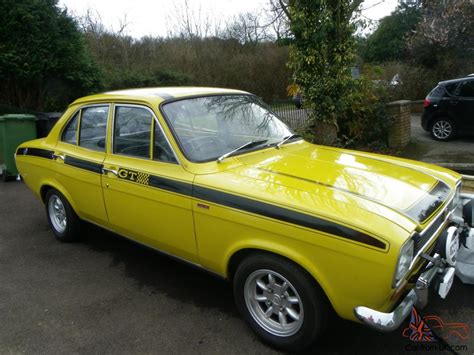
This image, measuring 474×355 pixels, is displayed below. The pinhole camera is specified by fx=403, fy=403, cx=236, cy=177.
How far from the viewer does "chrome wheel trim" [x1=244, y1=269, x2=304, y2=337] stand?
2.73 meters

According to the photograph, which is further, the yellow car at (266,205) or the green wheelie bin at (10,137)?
the green wheelie bin at (10,137)

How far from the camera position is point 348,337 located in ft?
9.75

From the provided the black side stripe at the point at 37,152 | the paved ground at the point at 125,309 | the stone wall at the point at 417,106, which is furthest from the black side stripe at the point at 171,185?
the stone wall at the point at 417,106

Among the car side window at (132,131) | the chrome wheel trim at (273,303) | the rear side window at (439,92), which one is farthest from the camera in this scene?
the rear side window at (439,92)

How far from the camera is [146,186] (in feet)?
11.1

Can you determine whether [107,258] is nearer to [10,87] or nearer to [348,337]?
[348,337]

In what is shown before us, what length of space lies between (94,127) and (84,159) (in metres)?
0.36

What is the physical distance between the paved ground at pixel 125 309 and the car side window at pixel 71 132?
125 centimetres

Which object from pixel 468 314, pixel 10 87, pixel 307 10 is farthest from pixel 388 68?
pixel 468 314

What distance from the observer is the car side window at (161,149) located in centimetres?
331

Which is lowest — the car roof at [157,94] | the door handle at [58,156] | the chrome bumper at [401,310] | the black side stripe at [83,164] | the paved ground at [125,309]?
the paved ground at [125,309]

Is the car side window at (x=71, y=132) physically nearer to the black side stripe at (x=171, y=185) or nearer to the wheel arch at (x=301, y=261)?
the black side stripe at (x=171, y=185)

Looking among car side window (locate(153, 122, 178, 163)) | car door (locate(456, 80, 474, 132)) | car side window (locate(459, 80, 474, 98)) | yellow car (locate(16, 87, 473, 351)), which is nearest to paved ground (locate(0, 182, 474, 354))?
yellow car (locate(16, 87, 473, 351))

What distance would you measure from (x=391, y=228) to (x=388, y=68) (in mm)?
16873
